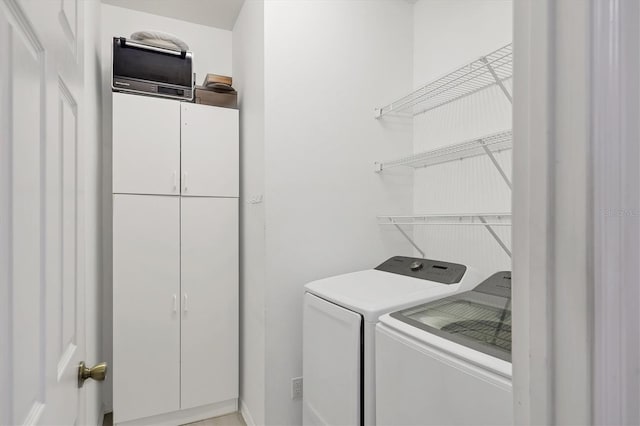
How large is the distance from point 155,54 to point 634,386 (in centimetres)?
259

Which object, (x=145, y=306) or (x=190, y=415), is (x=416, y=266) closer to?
(x=145, y=306)

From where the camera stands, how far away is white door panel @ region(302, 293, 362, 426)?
1.42 m

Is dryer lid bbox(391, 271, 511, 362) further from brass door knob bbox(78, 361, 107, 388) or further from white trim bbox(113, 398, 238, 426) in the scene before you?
white trim bbox(113, 398, 238, 426)

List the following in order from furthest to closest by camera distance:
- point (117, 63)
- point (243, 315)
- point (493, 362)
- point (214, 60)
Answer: point (214, 60) < point (243, 315) < point (117, 63) < point (493, 362)

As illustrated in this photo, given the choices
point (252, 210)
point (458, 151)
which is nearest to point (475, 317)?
point (458, 151)

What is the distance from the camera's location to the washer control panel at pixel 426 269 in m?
1.68

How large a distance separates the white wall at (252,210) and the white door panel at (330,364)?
1.03 ft

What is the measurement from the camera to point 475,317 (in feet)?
4.15

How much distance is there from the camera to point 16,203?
0.45 m

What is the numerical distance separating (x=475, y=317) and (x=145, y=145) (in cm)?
203

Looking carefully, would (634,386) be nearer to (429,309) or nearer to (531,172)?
(531,172)

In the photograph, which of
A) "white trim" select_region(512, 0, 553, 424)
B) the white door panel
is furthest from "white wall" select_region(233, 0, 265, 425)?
"white trim" select_region(512, 0, 553, 424)

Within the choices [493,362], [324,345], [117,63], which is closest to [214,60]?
[117,63]

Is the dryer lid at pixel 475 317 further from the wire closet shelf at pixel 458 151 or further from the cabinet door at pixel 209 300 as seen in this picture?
the cabinet door at pixel 209 300
